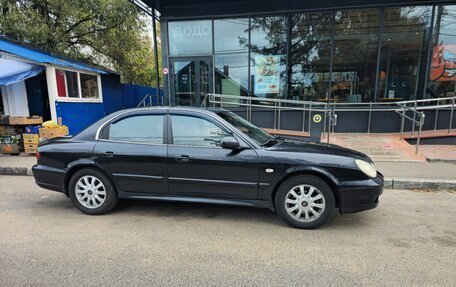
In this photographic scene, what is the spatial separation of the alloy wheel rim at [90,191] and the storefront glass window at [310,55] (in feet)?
26.8

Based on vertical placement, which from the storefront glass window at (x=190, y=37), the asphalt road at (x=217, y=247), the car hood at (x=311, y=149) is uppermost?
the storefront glass window at (x=190, y=37)

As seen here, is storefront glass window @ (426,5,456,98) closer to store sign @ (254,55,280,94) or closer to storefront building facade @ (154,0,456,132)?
storefront building facade @ (154,0,456,132)

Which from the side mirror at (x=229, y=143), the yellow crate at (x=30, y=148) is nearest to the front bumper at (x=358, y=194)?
the side mirror at (x=229, y=143)

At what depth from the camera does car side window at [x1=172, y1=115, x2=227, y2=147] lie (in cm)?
412

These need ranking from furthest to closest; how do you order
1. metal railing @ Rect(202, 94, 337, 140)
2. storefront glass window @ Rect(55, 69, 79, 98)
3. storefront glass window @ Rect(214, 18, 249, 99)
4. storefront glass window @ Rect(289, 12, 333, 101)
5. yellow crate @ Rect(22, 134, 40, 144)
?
storefront glass window @ Rect(214, 18, 249, 99) → storefront glass window @ Rect(289, 12, 333, 101) → metal railing @ Rect(202, 94, 337, 140) → storefront glass window @ Rect(55, 69, 79, 98) → yellow crate @ Rect(22, 134, 40, 144)

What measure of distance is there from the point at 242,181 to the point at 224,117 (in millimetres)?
969

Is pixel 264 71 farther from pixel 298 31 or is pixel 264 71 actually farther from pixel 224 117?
pixel 224 117

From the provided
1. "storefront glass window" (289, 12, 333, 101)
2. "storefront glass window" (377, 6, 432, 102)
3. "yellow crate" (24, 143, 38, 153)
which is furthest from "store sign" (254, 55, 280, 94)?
"yellow crate" (24, 143, 38, 153)

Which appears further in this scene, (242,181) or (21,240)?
(242,181)

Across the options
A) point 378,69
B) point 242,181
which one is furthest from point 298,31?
point 242,181

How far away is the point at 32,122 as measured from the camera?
8523 millimetres

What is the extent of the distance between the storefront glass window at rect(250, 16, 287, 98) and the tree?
629 centimetres

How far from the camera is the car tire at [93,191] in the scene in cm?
433

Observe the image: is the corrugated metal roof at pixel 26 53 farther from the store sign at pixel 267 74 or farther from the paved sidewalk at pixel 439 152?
the paved sidewalk at pixel 439 152
